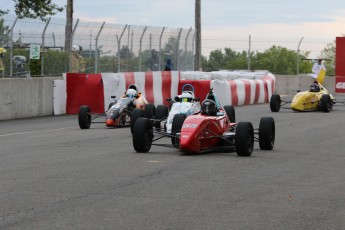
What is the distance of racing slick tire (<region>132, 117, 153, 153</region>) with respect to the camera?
45.8 feet

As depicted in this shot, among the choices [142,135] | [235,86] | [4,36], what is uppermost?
[4,36]

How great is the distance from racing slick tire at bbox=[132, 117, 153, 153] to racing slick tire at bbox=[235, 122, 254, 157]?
4.75ft

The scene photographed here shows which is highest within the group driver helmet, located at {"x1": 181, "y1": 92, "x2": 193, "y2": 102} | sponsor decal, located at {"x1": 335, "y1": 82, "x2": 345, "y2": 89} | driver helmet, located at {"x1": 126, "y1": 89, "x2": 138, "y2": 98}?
driver helmet, located at {"x1": 181, "y1": 92, "x2": 193, "y2": 102}

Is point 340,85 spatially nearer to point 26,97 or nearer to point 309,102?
point 309,102

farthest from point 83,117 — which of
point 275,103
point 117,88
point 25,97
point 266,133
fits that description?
point 275,103

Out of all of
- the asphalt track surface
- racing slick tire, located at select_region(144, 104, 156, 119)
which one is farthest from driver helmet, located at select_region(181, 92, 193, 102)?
racing slick tire, located at select_region(144, 104, 156, 119)

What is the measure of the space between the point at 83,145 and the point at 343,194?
716 centimetres

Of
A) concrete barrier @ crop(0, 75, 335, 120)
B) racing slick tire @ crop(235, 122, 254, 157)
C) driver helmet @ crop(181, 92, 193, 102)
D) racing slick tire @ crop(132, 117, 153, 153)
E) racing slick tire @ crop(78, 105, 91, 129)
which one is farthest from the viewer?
concrete barrier @ crop(0, 75, 335, 120)

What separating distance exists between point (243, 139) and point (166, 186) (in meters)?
3.48

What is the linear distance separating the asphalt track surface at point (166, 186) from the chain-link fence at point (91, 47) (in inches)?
444

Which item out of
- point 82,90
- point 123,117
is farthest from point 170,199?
point 82,90

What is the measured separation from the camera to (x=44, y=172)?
11.5 meters

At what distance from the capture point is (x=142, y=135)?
1398cm

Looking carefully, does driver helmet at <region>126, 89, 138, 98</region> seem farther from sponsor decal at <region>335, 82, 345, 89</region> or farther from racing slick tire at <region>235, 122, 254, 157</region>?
sponsor decal at <region>335, 82, 345, 89</region>
